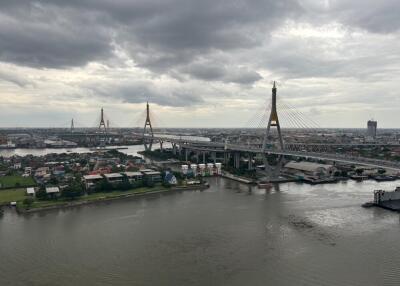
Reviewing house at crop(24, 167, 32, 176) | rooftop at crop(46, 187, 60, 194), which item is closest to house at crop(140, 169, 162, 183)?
rooftop at crop(46, 187, 60, 194)

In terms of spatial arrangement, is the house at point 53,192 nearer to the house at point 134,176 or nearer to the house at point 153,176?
the house at point 134,176

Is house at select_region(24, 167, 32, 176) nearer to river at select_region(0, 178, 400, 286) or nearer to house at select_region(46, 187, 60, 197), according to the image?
house at select_region(46, 187, 60, 197)

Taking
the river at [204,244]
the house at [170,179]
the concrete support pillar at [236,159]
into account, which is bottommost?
the river at [204,244]

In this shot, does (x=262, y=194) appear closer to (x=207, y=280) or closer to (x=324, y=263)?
(x=324, y=263)

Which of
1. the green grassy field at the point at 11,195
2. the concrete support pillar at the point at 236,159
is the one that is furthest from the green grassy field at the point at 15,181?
the concrete support pillar at the point at 236,159

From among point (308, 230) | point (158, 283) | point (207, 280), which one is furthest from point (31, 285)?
point (308, 230)
